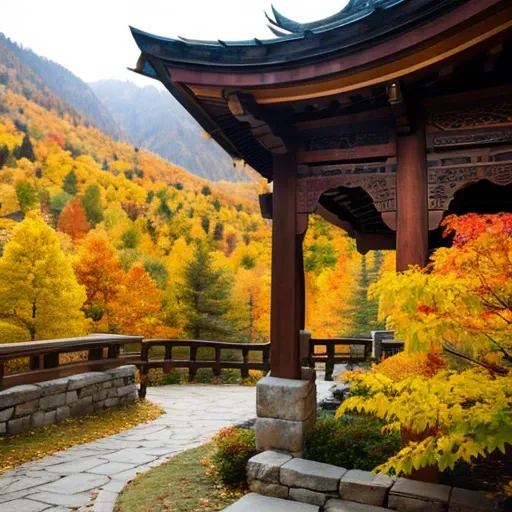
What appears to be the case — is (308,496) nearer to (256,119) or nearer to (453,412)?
(453,412)

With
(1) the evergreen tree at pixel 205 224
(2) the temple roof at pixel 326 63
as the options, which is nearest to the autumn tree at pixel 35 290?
(2) the temple roof at pixel 326 63

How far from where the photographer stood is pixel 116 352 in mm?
9586

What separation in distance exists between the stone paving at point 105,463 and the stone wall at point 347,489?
1.59 m

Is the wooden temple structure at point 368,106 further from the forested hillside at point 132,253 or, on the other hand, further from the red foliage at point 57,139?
the red foliage at point 57,139

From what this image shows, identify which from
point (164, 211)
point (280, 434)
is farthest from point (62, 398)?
point (164, 211)

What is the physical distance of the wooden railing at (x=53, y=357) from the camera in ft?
22.4

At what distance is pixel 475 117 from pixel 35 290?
57.2ft

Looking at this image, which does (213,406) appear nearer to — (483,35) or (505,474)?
(505,474)

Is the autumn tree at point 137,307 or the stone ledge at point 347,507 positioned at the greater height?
the autumn tree at point 137,307

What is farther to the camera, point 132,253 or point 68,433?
point 132,253

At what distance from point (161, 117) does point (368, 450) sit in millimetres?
168869

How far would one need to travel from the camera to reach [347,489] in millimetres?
4078

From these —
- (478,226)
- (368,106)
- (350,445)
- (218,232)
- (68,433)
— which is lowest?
(68,433)

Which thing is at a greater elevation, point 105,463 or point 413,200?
point 413,200
